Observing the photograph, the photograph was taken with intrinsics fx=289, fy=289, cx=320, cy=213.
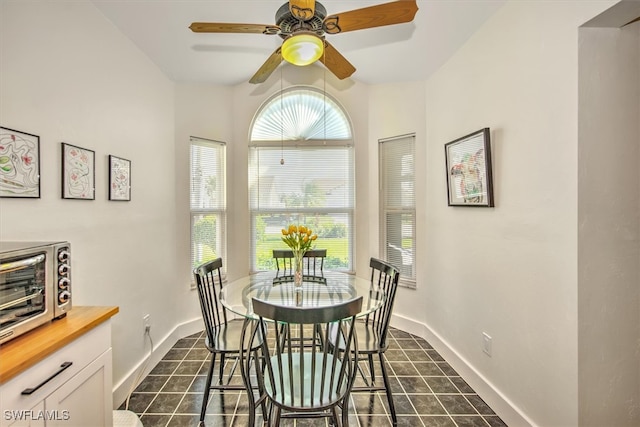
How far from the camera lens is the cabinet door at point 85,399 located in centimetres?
108

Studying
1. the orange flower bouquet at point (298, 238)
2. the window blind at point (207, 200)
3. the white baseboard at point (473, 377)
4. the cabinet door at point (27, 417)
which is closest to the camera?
the cabinet door at point (27, 417)

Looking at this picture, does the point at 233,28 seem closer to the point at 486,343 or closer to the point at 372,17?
the point at 372,17

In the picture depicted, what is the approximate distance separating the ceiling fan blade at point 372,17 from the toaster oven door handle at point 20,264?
1.79m

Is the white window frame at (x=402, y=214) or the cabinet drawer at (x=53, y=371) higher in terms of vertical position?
the white window frame at (x=402, y=214)

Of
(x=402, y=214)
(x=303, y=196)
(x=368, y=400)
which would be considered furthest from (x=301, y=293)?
(x=402, y=214)

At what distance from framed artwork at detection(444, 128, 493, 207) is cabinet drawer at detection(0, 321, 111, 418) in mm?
2389

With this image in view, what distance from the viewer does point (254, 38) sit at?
2.45 meters

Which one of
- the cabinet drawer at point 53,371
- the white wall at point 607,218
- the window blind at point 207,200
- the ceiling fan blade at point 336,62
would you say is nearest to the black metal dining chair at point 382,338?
the white wall at point 607,218

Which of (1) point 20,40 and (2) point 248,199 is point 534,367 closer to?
(2) point 248,199

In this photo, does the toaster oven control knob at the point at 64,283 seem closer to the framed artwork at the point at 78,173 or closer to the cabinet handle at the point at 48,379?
the cabinet handle at the point at 48,379

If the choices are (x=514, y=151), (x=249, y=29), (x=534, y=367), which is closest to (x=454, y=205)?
(x=514, y=151)

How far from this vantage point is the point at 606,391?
4.74ft

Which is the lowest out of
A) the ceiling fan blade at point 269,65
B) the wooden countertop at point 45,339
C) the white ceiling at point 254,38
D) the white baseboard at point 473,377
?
the white baseboard at point 473,377

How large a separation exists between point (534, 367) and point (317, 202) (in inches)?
93.1
